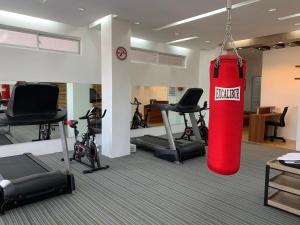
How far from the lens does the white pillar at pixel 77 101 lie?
241 inches

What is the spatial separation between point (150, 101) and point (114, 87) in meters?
2.89

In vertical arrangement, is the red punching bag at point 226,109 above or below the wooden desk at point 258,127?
above

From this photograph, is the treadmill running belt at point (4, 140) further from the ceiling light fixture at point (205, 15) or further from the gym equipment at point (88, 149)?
the ceiling light fixture at point (205, 15)

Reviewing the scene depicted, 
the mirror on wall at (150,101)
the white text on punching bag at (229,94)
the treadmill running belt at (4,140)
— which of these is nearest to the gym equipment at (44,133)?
the treadmill running belt at (4,140)

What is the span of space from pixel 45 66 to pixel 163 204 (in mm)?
4120

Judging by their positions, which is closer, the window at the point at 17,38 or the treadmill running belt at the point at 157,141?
the window at the point at 17,38

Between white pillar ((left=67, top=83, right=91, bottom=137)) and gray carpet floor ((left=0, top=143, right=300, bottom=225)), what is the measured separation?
1.52 metres

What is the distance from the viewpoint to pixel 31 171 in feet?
12.1

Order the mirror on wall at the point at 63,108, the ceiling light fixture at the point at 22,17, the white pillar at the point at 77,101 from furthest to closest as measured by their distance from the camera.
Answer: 1. the white pillar at the point at 77,101
2. the mirror on wall at the point at 63,108
3. the ceiling light fixture at the point at 22,17

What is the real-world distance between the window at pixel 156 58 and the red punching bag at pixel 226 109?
5.48 m

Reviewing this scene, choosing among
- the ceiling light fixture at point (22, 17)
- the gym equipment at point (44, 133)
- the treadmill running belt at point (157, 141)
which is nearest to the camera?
the ceiling light fixture at point (22, 17)

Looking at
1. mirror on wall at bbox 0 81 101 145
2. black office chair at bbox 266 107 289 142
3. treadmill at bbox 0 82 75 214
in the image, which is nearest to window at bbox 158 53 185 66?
mirror on wall at bbox 0 81 101 145

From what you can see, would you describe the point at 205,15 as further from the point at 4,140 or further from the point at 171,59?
the point at 4,140

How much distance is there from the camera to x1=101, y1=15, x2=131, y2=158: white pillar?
5.23 meters
